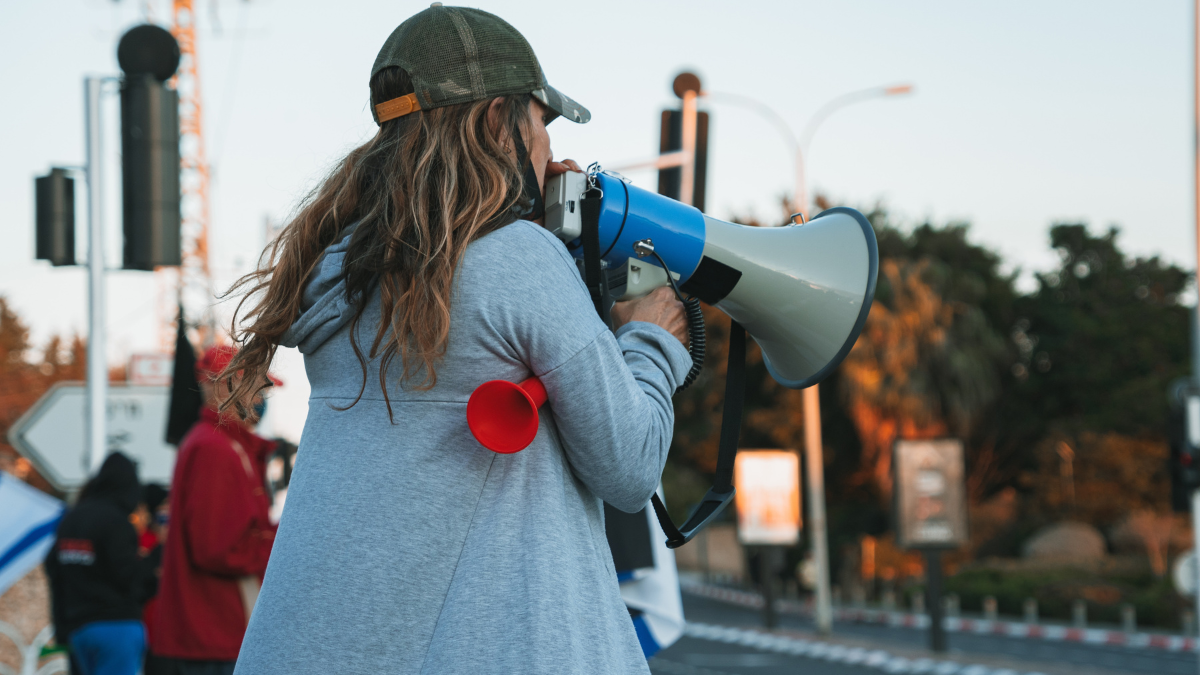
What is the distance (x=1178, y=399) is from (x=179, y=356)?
10178mm

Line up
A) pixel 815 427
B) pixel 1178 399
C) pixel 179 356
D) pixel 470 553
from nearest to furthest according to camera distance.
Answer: pixel 470 553 → pixel 179 356 → pixel 1178 399 → pixel 815 427

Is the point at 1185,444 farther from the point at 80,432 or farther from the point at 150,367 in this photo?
the point at 150,367

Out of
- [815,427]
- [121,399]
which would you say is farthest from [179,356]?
[815,427]

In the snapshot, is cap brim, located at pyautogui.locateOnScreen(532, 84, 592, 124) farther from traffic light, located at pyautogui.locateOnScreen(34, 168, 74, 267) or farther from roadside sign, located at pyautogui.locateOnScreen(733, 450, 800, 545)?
roadside sign, located at pyautogui.locateOnScreen(733, 450, 800, 545)

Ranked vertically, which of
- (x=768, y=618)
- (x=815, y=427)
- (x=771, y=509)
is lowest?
(x=768, y=618)

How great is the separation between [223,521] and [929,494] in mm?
14545

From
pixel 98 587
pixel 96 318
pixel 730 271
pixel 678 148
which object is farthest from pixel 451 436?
pixel 96 318

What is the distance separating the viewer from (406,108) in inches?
61.8

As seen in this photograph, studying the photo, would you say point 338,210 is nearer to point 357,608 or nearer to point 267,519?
point 357,608

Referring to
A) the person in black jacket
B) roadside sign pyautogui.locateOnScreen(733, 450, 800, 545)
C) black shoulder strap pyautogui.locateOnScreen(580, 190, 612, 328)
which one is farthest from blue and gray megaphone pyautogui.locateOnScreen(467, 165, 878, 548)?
roadside sign pyautogui.locateOnScreen(733, 450, 800, 545)

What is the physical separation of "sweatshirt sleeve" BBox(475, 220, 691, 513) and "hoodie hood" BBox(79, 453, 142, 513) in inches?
201

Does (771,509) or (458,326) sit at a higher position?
(458,326)

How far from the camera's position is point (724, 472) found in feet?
5.82

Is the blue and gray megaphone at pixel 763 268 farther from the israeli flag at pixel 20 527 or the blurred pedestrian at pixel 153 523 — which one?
the israeli flag at pixel 20 527
